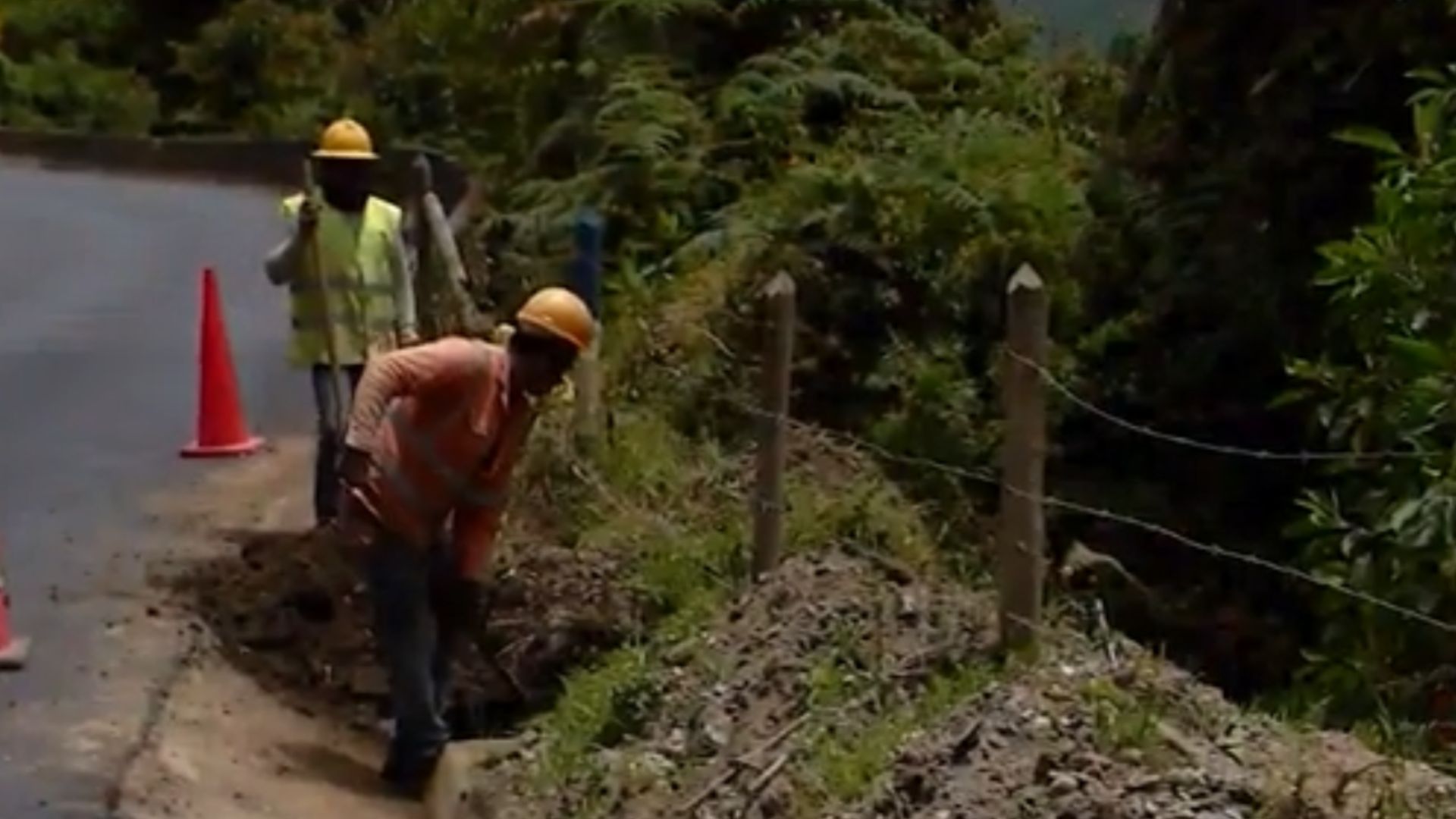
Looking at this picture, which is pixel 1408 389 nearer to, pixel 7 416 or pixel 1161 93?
pixel 1161 93

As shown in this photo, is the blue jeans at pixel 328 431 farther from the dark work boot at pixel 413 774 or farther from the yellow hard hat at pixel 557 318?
the yellow hard hat at pixel 557 318

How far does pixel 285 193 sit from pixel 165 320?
464 inches

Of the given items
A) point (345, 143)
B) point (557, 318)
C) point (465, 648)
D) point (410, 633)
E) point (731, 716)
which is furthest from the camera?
point (345, 143)

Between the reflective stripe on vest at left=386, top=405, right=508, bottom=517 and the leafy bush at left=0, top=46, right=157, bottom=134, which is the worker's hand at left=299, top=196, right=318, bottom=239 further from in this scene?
the leafy bush at left=0, top=46, right=157, bottom=134

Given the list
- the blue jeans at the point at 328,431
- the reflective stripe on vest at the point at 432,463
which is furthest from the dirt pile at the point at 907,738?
the blue jeans at the point at 328,431

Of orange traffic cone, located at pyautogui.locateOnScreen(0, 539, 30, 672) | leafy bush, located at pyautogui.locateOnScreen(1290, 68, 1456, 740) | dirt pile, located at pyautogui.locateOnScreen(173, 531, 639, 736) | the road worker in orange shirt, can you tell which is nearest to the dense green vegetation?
leafy bush, located at pyautogui.locateOnScreen(1290, 68, 1456, 740)

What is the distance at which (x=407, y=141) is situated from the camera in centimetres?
2927

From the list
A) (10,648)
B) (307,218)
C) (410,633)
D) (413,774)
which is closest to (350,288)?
(307,218)

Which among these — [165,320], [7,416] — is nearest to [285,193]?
[165,320]

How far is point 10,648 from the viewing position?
936cm

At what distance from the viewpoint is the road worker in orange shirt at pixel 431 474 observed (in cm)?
820

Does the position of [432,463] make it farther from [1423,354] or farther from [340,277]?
[1423,354]

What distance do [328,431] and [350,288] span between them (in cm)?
→ 59

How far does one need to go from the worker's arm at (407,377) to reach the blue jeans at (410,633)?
1.21 feet
